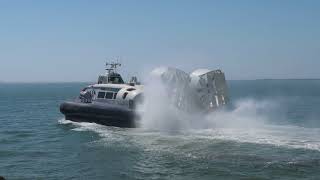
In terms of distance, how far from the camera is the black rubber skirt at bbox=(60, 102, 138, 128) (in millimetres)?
33906

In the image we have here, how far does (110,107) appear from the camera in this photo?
3497 centimetres

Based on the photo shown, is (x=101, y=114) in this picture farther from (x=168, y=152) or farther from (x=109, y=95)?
(x=168, y=152)

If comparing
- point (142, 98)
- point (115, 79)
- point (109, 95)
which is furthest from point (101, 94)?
point (115, 79)

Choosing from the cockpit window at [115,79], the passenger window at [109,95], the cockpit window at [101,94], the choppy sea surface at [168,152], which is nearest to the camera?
the choppy sea surface at [168,152]

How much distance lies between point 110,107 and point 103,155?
35.6 feet

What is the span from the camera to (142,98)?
35.0 metres

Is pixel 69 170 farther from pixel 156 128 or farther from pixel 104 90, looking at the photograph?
pixel 104 90

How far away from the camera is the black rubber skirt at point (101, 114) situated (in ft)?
111

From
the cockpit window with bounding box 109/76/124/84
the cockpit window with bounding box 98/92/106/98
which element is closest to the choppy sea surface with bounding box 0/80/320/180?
the cockpit window with bounding box 98/92/106/98

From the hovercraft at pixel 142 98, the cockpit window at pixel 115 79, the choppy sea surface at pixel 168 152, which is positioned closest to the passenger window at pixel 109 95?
the hovercraft at pixel 142 98

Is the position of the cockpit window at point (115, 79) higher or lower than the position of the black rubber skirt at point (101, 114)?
higher

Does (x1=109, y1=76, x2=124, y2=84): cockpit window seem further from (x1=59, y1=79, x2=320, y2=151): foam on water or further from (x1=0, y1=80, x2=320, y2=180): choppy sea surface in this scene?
(x1=0, y1=80, x2=320, y2=180): choppy sea surface

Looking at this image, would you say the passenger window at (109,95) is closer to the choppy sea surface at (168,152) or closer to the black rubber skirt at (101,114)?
the black rubber skirt at (101,114)

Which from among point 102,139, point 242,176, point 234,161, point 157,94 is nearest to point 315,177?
point 242,176
